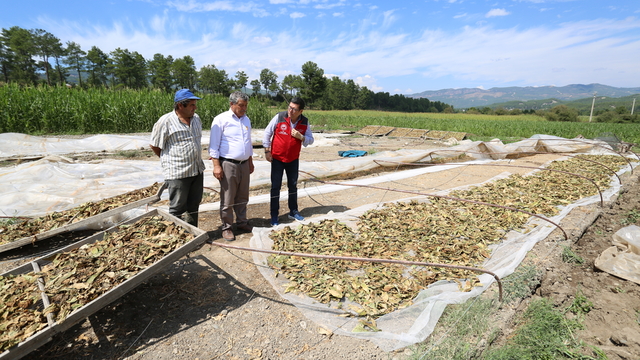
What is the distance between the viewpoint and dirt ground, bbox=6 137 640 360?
221 centimetres

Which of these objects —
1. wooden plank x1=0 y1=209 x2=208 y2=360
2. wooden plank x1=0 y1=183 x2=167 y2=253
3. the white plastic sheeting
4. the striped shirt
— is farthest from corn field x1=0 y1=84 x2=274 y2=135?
the white plastic sheeting

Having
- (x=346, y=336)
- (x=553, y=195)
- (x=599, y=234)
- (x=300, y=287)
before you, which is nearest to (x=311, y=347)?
(x=346, y=336)

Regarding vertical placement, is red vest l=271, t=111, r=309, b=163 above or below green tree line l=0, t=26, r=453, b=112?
below

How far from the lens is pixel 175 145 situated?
3215 millimetres

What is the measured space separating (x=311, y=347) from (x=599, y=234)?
4598 mm

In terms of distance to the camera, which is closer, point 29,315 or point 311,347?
point 29,315

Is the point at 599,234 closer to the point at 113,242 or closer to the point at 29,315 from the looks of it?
the point at 113,242

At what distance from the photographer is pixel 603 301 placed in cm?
289

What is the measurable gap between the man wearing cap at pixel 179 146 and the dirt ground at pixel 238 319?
0.79m

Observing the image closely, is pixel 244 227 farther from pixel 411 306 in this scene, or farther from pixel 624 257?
pixel 624 257

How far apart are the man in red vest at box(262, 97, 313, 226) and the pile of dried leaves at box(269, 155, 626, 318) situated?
30.3 inches

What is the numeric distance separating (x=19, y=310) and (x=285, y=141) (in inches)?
114

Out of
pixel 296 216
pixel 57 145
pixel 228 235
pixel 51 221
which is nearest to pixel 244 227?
pixel 228 235

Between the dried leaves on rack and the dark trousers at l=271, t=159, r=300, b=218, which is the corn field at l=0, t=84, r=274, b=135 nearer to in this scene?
the dark trousers at l=271, t=159, r=300, b=218
